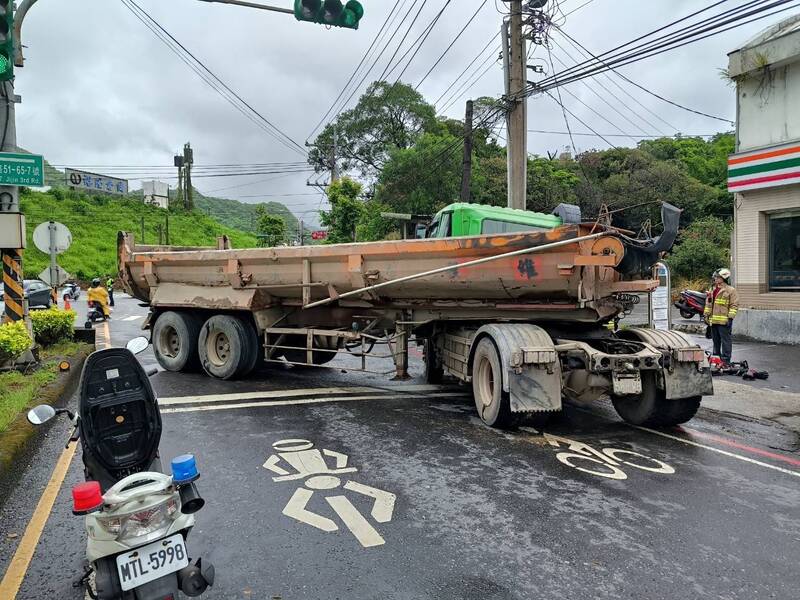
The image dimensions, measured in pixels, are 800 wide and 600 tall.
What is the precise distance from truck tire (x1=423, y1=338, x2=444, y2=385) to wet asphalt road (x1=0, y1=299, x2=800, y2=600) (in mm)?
1730

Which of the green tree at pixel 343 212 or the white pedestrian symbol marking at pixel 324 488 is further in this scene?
the green tree at pixel 343 212

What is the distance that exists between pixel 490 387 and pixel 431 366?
2308mm

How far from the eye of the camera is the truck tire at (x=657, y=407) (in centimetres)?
634

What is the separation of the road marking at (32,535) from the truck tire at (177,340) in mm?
4332

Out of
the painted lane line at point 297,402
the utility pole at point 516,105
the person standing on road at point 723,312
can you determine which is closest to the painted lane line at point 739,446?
the painted lane line at point 297,402

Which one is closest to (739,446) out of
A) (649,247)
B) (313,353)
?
(649,247)

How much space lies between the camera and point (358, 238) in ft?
113

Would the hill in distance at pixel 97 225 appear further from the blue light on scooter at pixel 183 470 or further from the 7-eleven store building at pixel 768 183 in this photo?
the blue light on scooter at pixel 183 470

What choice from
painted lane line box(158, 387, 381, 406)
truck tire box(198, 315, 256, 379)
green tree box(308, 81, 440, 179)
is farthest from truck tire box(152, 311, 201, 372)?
green tree box(308, 81, 440, 179)

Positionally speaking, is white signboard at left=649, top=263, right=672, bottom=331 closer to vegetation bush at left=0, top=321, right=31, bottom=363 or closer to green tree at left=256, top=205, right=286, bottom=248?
vegetation bush at left=0, top=321, right=31, bottom=363

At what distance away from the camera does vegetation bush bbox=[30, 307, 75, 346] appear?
11.3 m

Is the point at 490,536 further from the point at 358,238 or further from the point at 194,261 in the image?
the point at 358,238

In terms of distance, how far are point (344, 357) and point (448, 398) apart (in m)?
4.43

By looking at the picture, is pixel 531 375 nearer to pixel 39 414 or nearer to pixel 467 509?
pixel 467 509
